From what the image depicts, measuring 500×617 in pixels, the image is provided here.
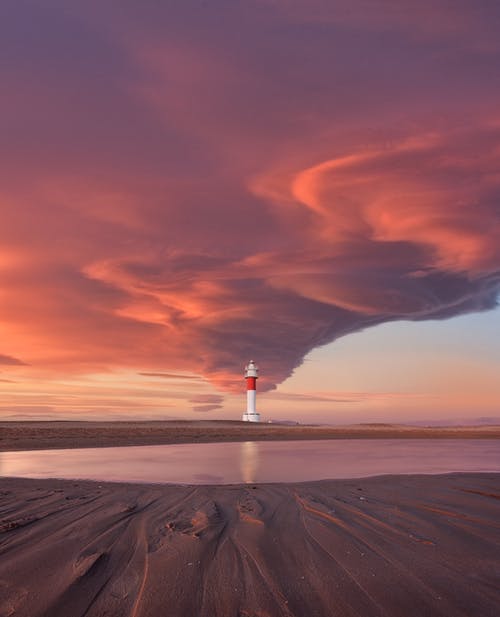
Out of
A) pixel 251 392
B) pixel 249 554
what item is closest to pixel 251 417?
pixel 251 392

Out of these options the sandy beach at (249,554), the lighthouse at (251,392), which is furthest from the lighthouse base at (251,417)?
the sandy beach at (249,554)

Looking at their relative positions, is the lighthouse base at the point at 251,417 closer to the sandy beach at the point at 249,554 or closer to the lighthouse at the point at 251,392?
the lighthouse at the point at 251,392

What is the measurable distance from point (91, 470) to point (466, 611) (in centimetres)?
1324

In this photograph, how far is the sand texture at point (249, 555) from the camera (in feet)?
13.0

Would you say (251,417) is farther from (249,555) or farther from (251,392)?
(249,555)

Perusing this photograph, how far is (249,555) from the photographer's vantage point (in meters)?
5.27

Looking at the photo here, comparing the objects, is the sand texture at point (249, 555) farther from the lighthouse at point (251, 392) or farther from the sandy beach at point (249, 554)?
the lighthouse at point (251, 392)

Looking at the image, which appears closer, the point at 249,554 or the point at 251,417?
the point at 249,554

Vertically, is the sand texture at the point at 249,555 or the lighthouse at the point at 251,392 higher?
the lighthouse at the point at 251,392

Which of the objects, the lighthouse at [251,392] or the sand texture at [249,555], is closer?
the sand texture at [249,555]

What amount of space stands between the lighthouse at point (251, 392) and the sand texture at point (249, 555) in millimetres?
62021

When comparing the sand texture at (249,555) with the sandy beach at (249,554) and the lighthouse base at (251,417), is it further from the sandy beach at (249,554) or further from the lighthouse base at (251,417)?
the lighthouse base at (251,417)

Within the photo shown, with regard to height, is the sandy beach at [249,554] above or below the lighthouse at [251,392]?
below

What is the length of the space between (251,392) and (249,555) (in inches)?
2616
